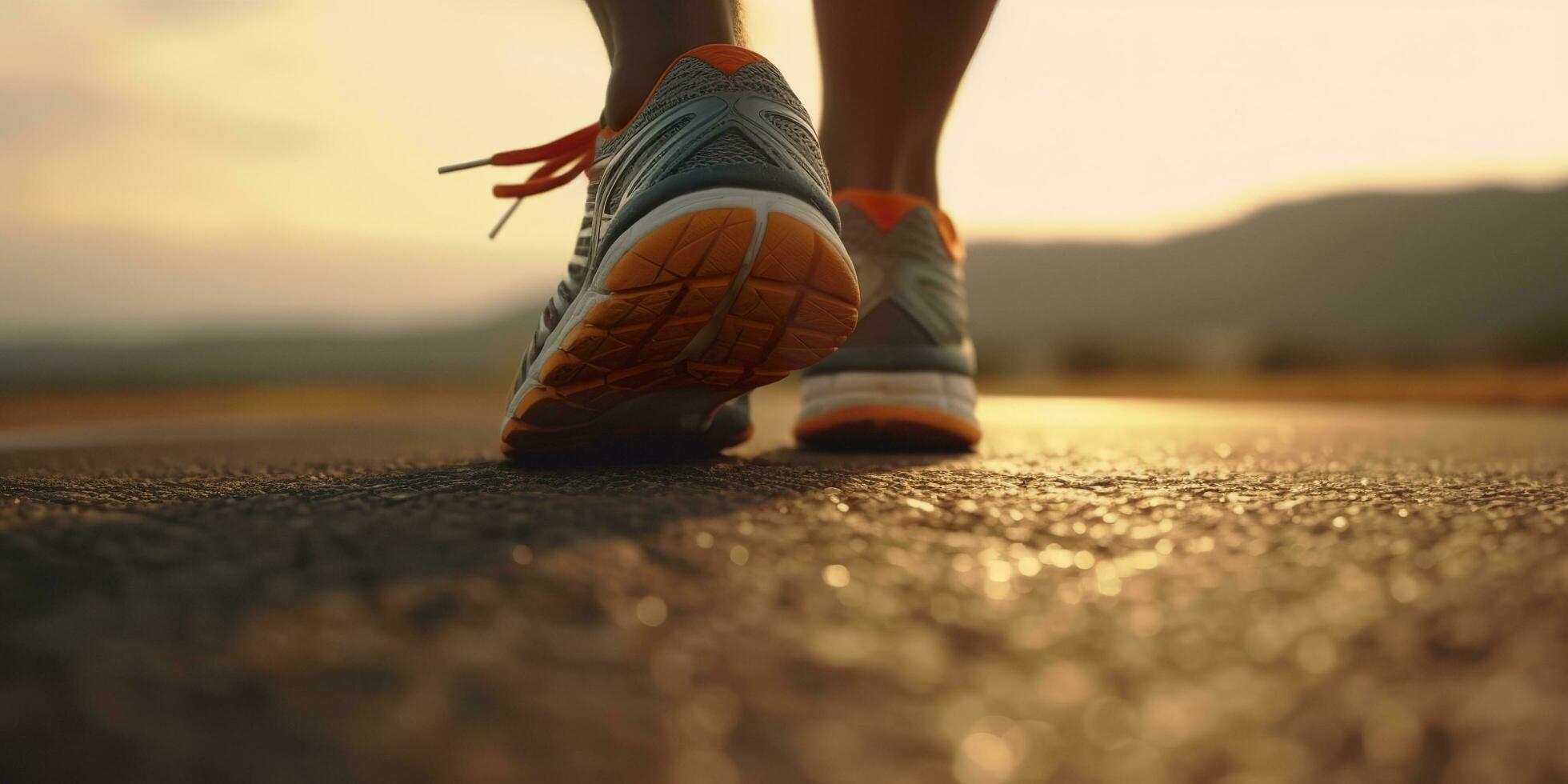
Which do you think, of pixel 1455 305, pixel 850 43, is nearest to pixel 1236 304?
pixel 1455 305

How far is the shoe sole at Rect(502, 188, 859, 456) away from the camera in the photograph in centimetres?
83

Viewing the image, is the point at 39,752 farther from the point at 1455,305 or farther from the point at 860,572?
the point at 1455,305

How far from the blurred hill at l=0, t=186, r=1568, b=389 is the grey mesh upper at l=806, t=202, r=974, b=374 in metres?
27.1

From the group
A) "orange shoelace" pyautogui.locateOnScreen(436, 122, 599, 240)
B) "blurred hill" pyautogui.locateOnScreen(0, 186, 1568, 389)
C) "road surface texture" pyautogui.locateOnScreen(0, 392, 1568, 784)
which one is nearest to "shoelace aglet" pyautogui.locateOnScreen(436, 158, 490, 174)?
"orange shoelace" pyautogui.locateOnScreen(436, 122, 599, 240)

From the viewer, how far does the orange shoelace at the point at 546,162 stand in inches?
49.8

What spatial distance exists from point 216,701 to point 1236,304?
3840 cm

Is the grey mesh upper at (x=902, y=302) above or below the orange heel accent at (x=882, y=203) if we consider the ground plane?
below

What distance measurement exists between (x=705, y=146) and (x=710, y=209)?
90 millimetres

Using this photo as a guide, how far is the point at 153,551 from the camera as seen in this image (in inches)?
19.6

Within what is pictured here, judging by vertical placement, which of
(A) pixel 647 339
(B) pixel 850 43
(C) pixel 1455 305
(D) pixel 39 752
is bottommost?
(D) pixel 39 752

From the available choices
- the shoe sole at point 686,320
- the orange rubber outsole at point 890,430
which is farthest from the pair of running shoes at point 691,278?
the orange rubber outsole at point 890,430

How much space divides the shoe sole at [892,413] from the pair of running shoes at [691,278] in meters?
0.17

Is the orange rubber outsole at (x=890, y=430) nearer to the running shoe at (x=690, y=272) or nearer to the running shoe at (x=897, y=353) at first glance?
the running shoe at (x=897, y=353)

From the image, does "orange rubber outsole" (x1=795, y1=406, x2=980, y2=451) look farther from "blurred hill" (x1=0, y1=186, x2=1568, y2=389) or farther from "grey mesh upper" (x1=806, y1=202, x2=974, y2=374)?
"blurred hill" (x1=0, y1=186, x2=1568, y2=389)
